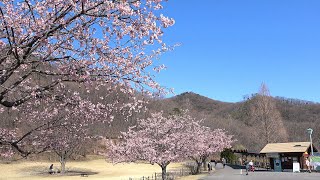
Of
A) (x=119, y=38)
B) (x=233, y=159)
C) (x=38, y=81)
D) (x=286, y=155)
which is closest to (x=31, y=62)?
(x=38, y=81)

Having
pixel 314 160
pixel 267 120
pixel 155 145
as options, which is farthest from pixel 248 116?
pixel 155 145

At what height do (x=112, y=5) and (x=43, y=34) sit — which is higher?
(x=112, y=5)

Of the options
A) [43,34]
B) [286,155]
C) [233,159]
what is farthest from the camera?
[233,159]

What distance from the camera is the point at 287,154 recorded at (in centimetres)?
4106

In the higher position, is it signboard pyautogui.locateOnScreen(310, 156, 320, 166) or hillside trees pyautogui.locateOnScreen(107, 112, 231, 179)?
hillside trees pyautogui.locateOnScreen(107, 112, 231, 179)

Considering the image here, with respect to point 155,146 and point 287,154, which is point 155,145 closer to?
point 155,146

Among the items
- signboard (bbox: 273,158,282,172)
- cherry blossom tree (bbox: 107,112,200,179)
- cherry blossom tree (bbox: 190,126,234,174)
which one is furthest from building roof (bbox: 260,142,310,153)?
cherry blossom tree (bbox: 107,112,200,179)

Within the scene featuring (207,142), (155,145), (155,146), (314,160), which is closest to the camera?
(155,146)

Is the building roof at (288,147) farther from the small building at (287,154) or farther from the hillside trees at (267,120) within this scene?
the hillside trees at (267,120)

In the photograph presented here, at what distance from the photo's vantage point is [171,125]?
3041cm

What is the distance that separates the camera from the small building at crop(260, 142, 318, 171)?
3962 centimetres

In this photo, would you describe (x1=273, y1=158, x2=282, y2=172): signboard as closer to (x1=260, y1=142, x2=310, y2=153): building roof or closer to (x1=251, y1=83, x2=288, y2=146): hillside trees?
(x1=260, y1=142, x2=310, y2=153): building roof

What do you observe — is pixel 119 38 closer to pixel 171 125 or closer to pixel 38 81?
pixel 38 81

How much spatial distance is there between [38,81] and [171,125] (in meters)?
24.6
